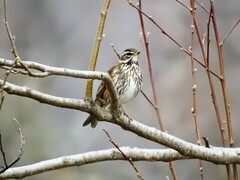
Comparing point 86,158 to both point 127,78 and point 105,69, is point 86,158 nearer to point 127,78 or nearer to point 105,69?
point 127,78

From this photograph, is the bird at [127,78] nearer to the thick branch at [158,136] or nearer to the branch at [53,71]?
the thick branch at [158,136]

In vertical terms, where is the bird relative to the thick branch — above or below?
above

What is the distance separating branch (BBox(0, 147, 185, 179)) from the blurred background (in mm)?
4437

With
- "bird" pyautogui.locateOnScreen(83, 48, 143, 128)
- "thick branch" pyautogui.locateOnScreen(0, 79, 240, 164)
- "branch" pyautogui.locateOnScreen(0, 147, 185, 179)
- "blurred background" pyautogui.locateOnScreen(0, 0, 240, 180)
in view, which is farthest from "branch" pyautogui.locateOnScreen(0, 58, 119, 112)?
"blurred background" pyautogui.locateOnScreen(0, 0, 240, 180)

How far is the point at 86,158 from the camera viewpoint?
2.80m

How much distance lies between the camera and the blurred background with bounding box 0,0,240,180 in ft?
25.7

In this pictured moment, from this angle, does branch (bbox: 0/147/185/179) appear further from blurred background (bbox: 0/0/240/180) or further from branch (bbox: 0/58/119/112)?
blurred background (bbox: 0/0/240/180)

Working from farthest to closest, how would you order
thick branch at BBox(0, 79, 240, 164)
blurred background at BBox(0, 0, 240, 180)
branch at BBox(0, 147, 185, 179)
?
blurred background at BBox(0, 0, 240, 180) → branch at BBox(0, 147, 185, 179) → thick branch at BBox(0, 79, 240, 164)

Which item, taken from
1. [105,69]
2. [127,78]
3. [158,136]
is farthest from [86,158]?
[105,69]

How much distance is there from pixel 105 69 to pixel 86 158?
196 inches

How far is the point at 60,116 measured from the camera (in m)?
8.92

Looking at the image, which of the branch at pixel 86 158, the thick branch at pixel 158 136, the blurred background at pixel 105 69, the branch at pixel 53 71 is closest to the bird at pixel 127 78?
the branch at pixel 86 158

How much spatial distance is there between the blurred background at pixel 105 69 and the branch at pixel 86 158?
14.6 feet

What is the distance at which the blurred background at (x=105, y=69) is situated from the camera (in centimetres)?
783
